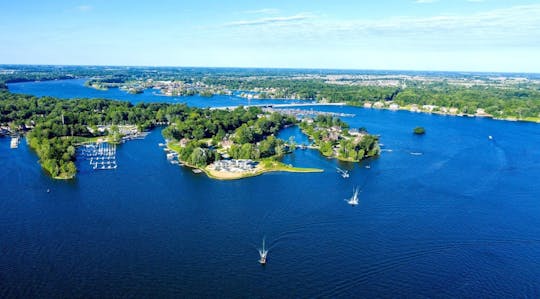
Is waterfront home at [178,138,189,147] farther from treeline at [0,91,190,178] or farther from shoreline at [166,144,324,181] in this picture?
treeline at [0,91,190,178]

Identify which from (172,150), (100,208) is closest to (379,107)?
(172,150)

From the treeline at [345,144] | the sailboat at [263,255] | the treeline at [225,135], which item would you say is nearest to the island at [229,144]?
the treeline at [225,135]

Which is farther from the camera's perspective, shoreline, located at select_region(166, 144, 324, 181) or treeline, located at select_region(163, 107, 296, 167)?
treeline, located at select_region(163, 107, 296, 167)

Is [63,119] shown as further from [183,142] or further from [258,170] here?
[258,170]

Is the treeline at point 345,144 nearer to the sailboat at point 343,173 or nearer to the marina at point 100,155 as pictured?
the sailboat at point 343,173

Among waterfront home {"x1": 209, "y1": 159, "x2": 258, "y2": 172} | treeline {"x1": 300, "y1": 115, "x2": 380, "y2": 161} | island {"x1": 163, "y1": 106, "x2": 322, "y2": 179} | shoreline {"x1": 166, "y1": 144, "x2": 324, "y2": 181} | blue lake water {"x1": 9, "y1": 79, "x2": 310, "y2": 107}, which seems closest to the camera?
shoreline {"x1": 166, "y1": 144, "x2": 324, "y2": 181}

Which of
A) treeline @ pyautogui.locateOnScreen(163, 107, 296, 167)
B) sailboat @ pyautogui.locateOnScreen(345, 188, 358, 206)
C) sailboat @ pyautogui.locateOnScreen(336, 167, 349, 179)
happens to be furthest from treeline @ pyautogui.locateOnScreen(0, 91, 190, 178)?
sailboat @ pyautogui.locateOnScreen(336, 167, 349, 179)

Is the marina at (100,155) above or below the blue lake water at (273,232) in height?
above

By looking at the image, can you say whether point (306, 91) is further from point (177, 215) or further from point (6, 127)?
point (177, 215)
